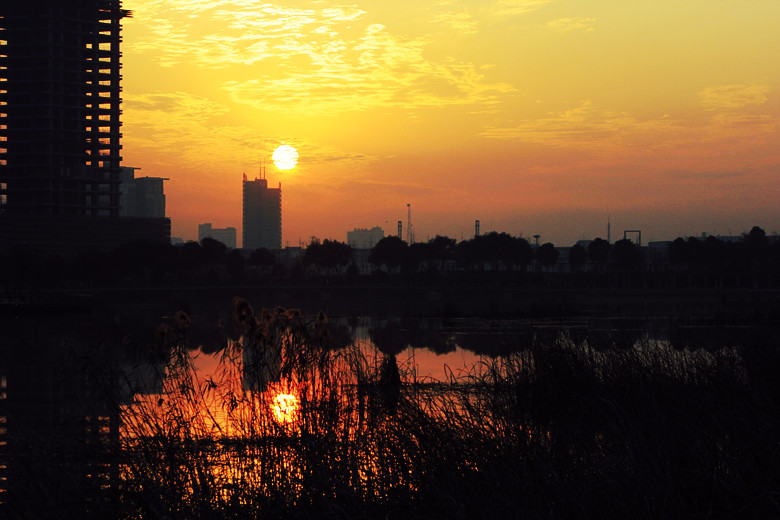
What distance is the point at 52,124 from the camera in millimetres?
176000

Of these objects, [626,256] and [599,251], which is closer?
[626,256]

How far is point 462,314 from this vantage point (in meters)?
60.4

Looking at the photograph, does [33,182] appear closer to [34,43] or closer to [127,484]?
[34,43]

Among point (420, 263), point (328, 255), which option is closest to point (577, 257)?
point (420, 263)

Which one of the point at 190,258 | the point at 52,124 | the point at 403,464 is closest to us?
the point at 403,464

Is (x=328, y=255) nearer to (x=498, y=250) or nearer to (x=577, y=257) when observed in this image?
(x=498, y=250)

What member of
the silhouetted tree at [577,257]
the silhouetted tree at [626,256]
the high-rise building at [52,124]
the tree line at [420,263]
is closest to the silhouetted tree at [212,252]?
the tree line at [420,263]

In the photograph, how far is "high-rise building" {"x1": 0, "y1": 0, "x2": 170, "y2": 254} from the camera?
17500cm

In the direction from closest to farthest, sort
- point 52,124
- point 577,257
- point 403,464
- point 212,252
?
point 403,464 → point 212,252 → point 577,257 → point 52,124

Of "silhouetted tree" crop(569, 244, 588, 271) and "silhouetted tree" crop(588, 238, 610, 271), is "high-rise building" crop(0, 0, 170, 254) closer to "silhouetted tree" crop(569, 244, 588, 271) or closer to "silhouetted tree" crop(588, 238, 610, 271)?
"silhouetted tree" crop(569, 244, 588, 271)

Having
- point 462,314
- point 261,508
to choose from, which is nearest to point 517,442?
point 261,508

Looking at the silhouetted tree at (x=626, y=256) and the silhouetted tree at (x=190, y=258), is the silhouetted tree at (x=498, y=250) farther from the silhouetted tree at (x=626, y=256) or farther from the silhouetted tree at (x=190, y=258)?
the silhouetted tree at (x=190, y=258)

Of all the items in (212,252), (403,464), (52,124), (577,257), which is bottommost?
(403,464)

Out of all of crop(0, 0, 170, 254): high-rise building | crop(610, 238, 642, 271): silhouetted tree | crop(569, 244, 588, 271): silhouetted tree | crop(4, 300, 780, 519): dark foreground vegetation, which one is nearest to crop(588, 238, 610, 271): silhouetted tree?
crop(569, 244, 588, 271): silhouetted tree
